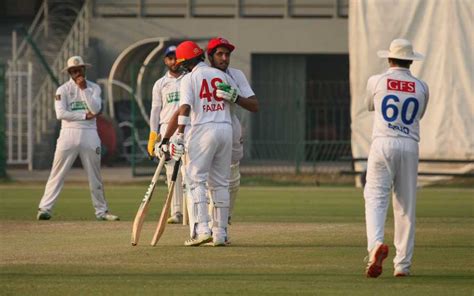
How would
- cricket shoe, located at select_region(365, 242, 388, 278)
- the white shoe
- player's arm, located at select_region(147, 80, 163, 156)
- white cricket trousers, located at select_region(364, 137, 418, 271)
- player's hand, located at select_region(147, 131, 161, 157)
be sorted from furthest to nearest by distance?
player's arm, located at select_region(147, 80, 163, 156) → player's hand, located at select_region(147, 131, 161, 157) → the white shoe → white cricket trousers, located at select_region(364, 137, 418, 271) → cricket shoe, located at select_region(365, 242, 388, 278)

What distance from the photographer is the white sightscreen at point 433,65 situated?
31.0 meters

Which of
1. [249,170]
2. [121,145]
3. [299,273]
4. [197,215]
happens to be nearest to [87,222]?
[197,215]

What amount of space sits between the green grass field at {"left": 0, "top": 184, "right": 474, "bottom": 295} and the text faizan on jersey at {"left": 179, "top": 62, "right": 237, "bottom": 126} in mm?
1393

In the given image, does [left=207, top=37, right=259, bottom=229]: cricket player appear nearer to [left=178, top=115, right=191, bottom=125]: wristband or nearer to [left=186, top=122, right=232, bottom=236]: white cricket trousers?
[left=186, top=122, right=232, bottom=236]: white cricket trousers

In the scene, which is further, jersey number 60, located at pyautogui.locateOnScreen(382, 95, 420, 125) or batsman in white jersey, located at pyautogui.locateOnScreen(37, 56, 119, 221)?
batsman in white jersey, located at pyautogui.locateOnScreen(37, 56, 119, 221)

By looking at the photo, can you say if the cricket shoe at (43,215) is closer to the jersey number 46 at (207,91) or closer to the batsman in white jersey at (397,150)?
the jersey number 46 at (207,91)

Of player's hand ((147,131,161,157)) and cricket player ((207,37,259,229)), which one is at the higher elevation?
cricket player ((207,37,259,229))

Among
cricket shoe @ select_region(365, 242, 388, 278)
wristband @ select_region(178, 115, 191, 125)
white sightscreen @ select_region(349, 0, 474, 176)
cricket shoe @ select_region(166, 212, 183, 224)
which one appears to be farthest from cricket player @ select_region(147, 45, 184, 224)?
white sightscreen @ select_region(349, 0, 474, 176)

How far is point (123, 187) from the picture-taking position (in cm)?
3075

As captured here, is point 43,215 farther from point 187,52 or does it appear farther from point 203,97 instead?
point 203,97

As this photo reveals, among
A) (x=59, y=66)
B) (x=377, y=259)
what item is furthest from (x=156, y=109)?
(x=59, y=66)

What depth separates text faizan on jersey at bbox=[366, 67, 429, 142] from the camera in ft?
41.9

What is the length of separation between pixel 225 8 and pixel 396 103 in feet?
98.3

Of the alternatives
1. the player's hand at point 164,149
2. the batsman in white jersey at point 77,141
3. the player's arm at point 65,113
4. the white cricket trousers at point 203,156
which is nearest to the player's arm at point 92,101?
the batsman in white jersey at point 77,141
